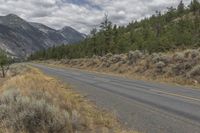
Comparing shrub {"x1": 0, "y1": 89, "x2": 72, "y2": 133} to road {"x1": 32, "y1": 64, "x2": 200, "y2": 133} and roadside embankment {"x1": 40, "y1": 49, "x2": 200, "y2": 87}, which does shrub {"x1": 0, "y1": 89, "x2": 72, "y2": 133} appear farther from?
roadside embankment {"x1": 40, "y1": 49, "x2": 200, "y2": 87}

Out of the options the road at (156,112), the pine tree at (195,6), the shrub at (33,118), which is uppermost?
the pine tree at (195,6)

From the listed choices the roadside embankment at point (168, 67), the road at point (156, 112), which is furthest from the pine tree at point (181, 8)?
the road at point (156, 112)

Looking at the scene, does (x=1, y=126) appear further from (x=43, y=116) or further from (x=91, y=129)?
(x=91, y=129)

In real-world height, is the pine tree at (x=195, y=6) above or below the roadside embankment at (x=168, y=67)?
above

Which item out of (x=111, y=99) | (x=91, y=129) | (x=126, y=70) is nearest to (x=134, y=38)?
(x=126, y=70)

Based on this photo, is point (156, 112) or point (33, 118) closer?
point (33, 118)

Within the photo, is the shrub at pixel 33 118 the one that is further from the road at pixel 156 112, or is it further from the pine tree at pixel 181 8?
the pine tree at pixel 181 8

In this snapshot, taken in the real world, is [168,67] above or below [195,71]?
above

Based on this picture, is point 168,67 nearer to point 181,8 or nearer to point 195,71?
point 195,71

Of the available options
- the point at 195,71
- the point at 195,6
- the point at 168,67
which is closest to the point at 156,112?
the point at 195,71

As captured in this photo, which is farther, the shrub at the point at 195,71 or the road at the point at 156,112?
the shrub at the point at 195,71

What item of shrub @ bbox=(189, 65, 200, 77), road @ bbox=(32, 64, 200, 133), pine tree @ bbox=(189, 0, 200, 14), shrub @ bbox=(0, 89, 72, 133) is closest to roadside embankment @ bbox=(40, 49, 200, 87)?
shrub @ bbox=(189, 65, 200, 77)

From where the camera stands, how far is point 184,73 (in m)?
28.5

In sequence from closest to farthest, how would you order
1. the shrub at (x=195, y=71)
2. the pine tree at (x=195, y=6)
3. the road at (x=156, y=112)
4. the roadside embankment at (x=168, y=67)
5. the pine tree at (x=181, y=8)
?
1. the road at (x=156, y=112)
2. the shrub at (x=195, y=71)
3. the roadside embankment at (x=168, y=67)
4. the pine tree at (x=195, y=6)
5. the pine tree at (x=181, y=8)
